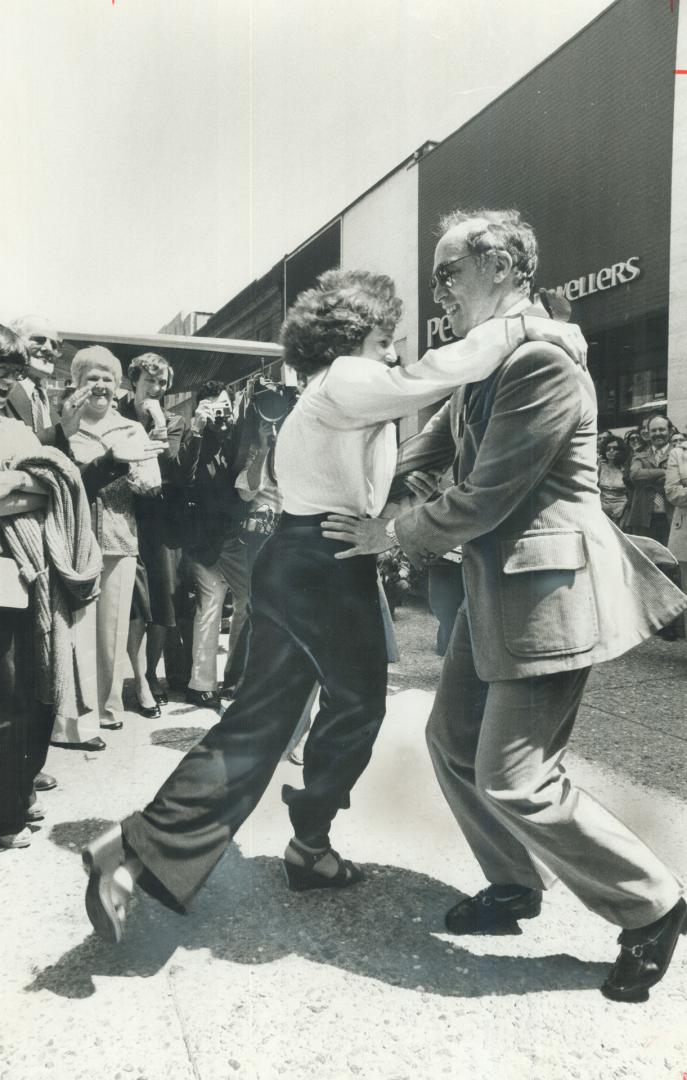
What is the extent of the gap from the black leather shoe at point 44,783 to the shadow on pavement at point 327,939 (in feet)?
2.63

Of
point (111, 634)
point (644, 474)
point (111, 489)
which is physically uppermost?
point (644, 474)

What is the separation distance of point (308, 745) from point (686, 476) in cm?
319

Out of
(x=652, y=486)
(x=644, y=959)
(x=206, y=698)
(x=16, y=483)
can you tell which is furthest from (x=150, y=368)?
(x=652, y=486)

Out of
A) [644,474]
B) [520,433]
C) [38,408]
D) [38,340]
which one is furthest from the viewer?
[644,474]

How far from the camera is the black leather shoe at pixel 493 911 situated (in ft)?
6.81

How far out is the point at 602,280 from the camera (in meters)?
2.84

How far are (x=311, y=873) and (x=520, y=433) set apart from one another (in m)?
1.33

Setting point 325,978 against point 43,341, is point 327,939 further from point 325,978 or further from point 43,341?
point 43,341

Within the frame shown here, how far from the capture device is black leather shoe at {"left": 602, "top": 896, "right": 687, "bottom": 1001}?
181 centimetres

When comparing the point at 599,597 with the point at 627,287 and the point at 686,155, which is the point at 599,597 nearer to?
the point at 627,287

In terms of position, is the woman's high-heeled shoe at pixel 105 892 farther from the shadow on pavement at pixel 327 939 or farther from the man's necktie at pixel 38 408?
the man's necktie at pixel 38 408

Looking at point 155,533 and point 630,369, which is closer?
point 630,369

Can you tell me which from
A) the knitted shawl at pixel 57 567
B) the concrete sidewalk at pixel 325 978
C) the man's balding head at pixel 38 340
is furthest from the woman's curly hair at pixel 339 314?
the concrete sidewalk at pixel 325 978

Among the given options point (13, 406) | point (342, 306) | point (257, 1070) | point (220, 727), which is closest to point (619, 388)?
point (342, 306)
